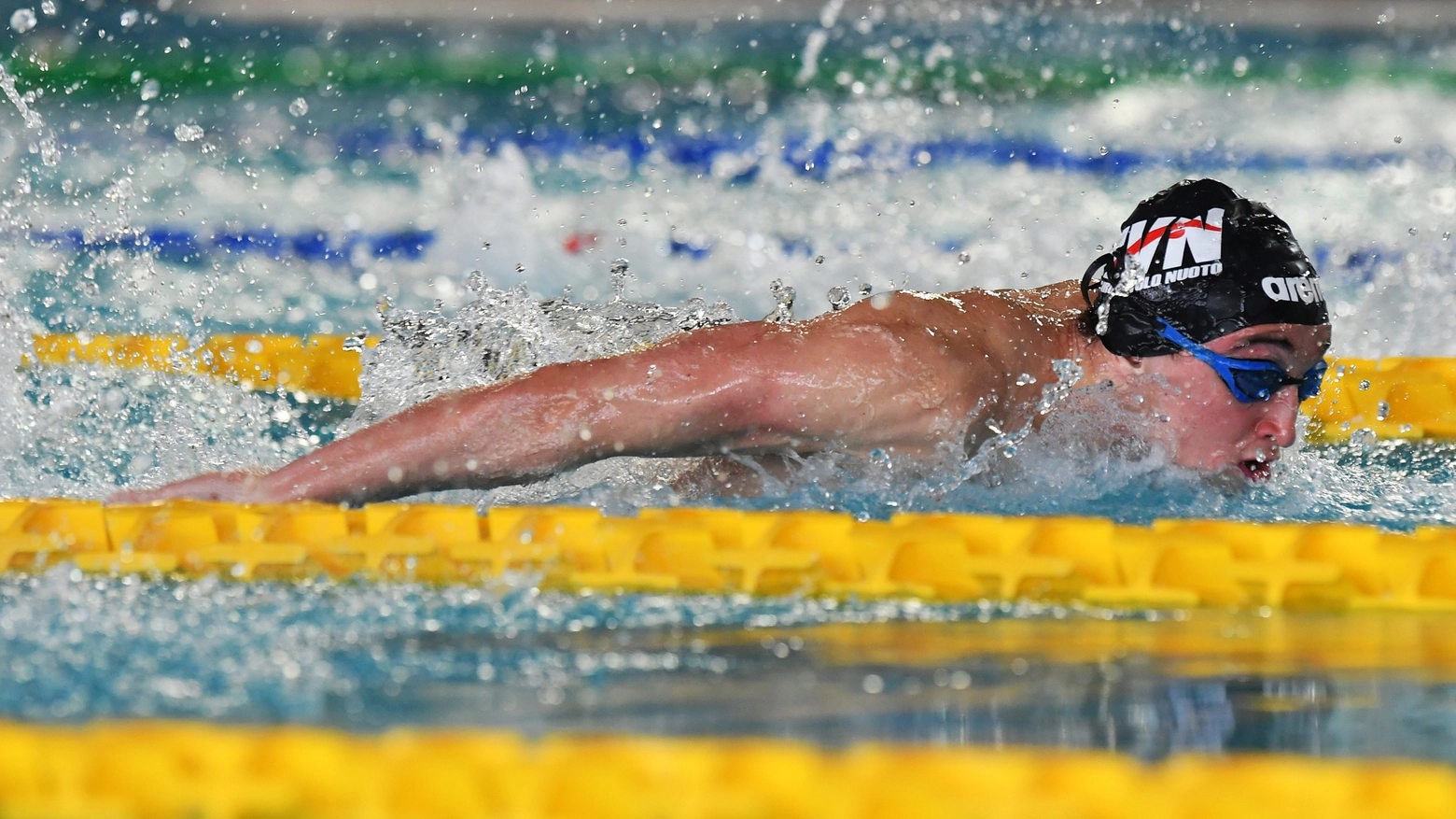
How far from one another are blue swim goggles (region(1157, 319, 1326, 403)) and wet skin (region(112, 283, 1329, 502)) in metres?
0.27

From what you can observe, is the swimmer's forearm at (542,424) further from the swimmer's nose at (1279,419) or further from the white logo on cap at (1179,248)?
the swimmer's nose at (1279,419)

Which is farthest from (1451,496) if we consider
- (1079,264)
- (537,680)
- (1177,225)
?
(1079,264)

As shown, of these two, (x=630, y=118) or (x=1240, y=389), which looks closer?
(x=1240, y=389)

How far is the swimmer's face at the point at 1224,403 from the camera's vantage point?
7.85 feet

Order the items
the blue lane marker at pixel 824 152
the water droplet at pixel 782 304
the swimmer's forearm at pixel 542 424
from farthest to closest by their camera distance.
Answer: the blue lane marker at pixel 824 152 < the water droplet at pixel 782 304 < the swimmer's forearm at pixel 542 424

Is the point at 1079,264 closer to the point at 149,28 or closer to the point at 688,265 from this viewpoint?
the point at 688,265

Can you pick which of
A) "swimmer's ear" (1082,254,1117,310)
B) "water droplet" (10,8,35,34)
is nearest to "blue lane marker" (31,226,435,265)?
"water droplet" (10,8,35,34)

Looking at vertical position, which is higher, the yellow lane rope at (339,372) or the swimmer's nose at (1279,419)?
the yellow lane rope at (339,372)

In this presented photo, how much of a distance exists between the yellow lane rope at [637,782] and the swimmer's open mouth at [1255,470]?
49.6 inches

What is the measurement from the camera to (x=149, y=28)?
27.9ft

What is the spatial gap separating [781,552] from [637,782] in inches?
31.0

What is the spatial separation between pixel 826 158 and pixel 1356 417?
390 centimetres

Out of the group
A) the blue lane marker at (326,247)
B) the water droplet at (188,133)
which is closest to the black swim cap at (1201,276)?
the blue lane marker at (326,247)

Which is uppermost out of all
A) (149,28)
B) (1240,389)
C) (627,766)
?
(149,28)
